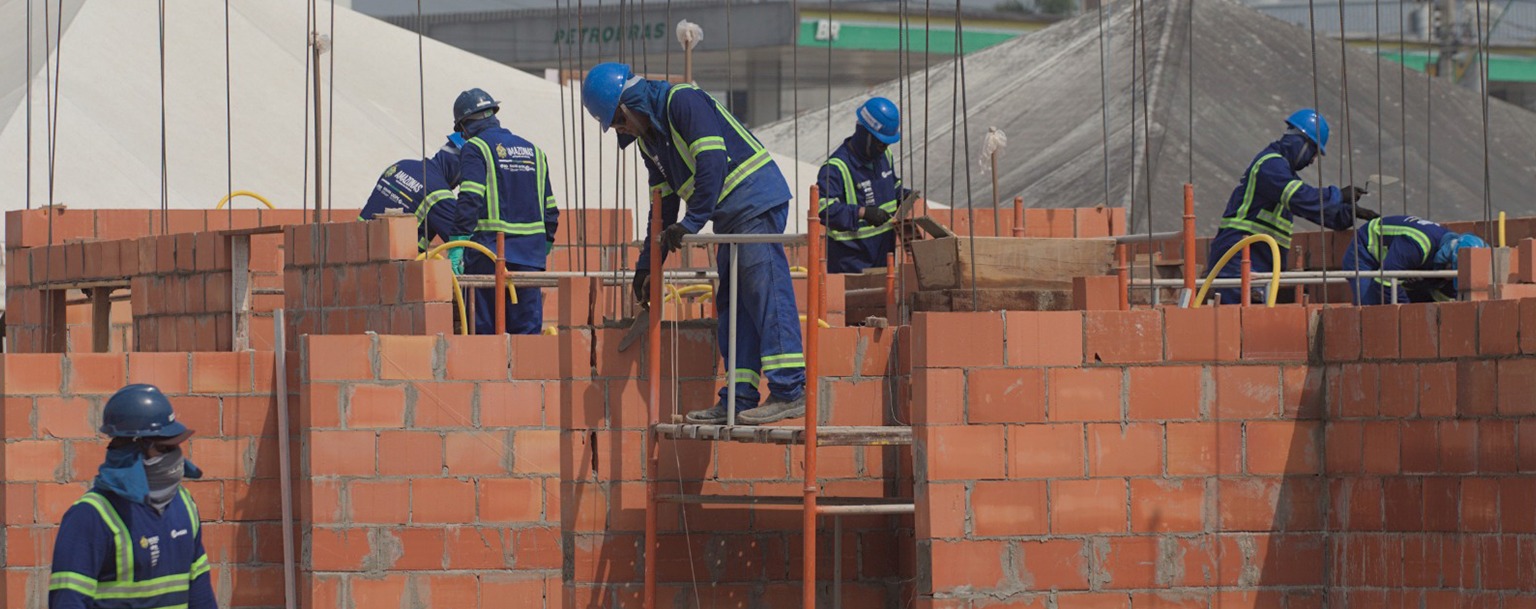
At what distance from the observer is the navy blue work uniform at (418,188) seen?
955cm

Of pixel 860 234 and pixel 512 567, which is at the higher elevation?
pixel 860 234

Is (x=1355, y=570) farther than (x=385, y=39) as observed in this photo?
No

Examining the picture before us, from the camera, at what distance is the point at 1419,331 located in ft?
21.9

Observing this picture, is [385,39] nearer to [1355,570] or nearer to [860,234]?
[860,234]

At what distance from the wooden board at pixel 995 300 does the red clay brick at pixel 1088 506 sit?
0.86 m

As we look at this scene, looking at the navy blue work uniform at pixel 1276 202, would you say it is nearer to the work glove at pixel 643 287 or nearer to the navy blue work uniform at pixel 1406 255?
the navy blue work uniform at pixel 1406 255

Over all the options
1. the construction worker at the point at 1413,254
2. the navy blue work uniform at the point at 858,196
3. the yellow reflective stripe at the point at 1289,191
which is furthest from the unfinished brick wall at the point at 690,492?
the construction worker at the point at 1413,254

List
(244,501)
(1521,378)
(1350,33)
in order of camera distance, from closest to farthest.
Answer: (1521,378) < (244,501) < (1350,33)

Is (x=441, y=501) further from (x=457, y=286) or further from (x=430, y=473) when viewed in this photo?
(x=457, y=286)

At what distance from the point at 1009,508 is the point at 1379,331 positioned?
1398 millimetres

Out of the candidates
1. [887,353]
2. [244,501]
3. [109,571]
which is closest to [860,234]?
[887,353]

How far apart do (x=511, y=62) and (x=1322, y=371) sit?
132ft

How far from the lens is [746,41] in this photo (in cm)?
4497

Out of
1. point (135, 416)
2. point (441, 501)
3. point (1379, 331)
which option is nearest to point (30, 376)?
point (441, 501)
